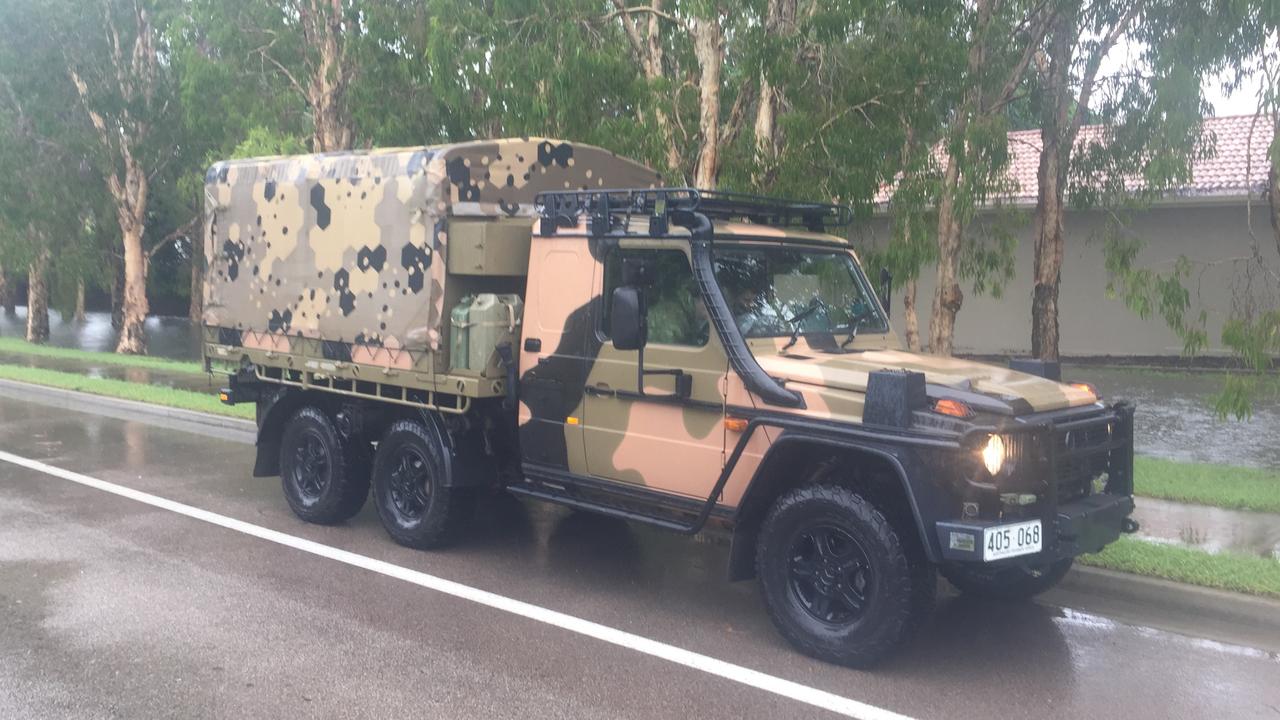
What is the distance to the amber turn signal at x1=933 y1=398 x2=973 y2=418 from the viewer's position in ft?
17.2

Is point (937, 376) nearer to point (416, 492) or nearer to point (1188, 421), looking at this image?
point (416, 492)

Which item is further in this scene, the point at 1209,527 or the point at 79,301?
the point at 79,301

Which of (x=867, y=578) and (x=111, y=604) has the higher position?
(x=867, y=578)

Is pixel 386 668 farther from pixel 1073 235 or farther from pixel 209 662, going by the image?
pixel 1073 235

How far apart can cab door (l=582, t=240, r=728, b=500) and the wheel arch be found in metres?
0.31

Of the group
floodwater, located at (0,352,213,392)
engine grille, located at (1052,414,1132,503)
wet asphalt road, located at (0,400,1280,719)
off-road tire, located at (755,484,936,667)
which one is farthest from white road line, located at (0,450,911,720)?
floodwater, located at (0,352,213,392)

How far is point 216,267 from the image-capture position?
921 cm

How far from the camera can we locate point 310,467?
8.70 m

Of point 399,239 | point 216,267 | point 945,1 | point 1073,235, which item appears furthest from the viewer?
point 1073,235

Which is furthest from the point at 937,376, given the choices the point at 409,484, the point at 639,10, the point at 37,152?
the point at 37,152

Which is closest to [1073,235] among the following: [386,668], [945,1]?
[945,1]

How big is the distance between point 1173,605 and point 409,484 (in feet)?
16.7

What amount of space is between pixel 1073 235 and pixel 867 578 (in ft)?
54.9

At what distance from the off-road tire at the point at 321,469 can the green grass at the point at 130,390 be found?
16.7ft
